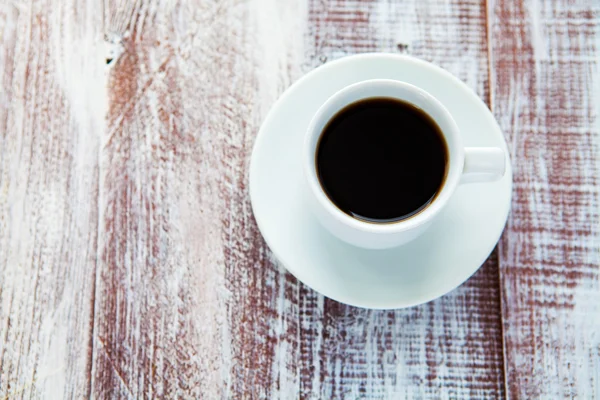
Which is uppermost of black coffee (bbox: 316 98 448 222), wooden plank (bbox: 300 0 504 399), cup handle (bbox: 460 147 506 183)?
black coffee (bbox: 316 98 448 222)

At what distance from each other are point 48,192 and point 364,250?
419mm

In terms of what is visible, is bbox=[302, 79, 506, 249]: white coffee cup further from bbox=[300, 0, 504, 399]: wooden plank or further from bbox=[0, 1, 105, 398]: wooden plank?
bbox=[0, 1, 105, 398]: wooden plank

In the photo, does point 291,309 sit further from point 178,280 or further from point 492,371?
point 492,371

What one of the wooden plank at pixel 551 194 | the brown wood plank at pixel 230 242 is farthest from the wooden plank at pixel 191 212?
the wooden plank at pixel 551 194

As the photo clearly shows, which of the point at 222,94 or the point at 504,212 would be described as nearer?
the point at 504,212

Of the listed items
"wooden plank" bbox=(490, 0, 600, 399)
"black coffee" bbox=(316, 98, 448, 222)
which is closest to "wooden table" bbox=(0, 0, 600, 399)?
"wooden plank" bbox=(490, 0, 600, 399)

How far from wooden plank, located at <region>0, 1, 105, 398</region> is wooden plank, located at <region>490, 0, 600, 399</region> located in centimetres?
53

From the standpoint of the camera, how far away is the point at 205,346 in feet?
2.43

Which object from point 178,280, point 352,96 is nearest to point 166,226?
point 178,280

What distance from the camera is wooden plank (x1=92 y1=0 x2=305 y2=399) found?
0.74 metres

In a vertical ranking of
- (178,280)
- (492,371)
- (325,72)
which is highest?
(325,72)

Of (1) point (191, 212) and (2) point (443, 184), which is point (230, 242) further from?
(2) point (443, 184)

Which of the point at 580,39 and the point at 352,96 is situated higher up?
the point at 580,39

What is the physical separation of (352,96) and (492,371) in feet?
1.29
